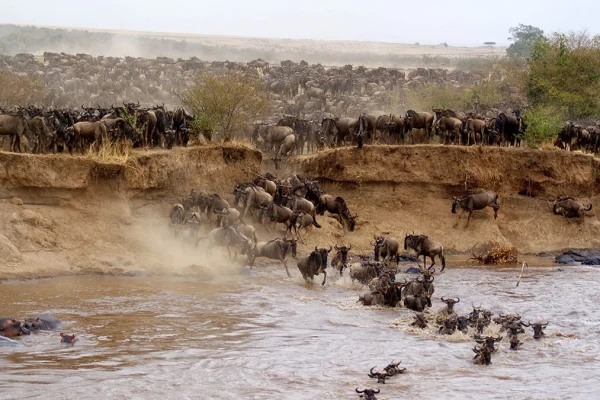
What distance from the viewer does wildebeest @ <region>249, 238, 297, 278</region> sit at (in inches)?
895

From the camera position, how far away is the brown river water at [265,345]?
13.7m

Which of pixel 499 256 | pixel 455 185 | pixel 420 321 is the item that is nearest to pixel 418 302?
pixel 420 321

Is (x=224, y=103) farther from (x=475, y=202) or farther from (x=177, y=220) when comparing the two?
(x=475, y=202)

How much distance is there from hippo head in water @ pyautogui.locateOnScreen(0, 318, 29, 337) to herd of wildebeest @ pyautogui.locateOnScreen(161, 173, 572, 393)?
676cm

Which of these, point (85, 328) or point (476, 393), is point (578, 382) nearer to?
point (476, 393)

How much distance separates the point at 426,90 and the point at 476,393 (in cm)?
3299

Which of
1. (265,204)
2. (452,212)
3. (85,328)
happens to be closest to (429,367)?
(85,328)

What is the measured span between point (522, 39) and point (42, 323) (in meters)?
90.1

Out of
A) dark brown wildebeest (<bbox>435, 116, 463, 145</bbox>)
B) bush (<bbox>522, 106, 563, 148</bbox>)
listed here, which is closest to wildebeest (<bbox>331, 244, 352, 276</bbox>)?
dark brown wildebeest (<bbox>435, 116, 463, 145</bbox>)

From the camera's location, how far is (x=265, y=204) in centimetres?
2617

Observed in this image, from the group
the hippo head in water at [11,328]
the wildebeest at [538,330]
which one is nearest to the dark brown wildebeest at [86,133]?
the hippo head in water at [11,328]

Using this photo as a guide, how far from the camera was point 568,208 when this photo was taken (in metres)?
30.4

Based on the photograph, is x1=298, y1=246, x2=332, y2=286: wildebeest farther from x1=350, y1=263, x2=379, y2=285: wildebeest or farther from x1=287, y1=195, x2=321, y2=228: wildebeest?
x1=287, y1=195, x2=321, y2=228: wildebeest

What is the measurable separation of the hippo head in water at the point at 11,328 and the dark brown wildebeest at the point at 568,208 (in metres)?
19.2
